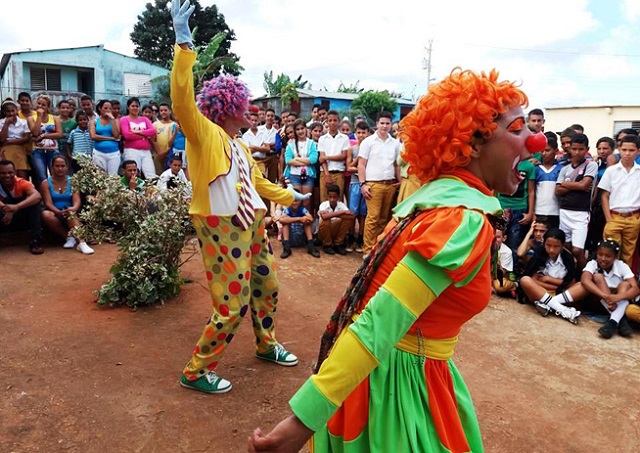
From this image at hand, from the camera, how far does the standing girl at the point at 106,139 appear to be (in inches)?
314

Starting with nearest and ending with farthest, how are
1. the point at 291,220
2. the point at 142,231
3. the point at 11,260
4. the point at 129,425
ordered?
the point at 129,425
the point at 142,231
the point at 11,260
the point at 291,220

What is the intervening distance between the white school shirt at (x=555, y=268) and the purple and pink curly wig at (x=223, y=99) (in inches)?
167

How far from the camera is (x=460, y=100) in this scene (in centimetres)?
149

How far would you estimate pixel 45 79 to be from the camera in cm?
2436

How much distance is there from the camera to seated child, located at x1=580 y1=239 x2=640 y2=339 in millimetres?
5219

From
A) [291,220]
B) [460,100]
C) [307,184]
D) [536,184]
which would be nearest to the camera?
[460,100]

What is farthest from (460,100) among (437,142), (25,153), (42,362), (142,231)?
(25,153)

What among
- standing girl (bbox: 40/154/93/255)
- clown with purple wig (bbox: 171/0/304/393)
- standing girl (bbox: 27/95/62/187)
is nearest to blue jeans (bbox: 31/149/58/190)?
standing girl (bbox: 27/95/62/187)

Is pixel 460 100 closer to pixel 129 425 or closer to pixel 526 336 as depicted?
pixel 129 425

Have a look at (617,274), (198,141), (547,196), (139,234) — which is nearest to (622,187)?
(547,196)

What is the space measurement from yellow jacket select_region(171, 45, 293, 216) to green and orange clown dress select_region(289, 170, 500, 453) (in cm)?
171

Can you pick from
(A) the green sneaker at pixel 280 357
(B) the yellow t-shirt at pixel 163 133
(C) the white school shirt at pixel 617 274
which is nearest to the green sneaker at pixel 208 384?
(A) the green sneaker at pixel 280 357

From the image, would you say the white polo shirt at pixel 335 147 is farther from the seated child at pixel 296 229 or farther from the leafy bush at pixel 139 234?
the leafy bush at pixel 139 234

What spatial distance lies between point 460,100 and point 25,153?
25.8 ft
